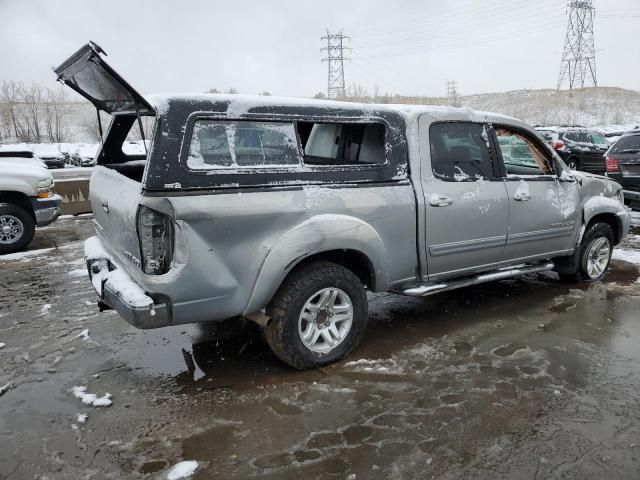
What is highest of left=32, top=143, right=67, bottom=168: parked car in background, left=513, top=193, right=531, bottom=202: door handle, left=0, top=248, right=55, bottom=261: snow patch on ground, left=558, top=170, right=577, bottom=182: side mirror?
left=32, top=143, right=67, bottom=168: parked car in background

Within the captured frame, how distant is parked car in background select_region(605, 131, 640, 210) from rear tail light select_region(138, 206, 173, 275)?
844cm

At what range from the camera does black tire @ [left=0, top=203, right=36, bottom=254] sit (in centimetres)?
769

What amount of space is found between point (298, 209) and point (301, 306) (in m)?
0.67

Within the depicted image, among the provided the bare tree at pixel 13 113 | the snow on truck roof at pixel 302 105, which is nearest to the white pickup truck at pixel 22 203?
the snow on truck roof at pixel 302 105

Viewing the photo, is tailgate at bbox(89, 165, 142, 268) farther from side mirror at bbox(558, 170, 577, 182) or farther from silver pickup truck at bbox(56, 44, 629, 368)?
side mirror at bbox(558, 170, 577, 182)

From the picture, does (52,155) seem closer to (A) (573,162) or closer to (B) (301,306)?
(A) (573,162)

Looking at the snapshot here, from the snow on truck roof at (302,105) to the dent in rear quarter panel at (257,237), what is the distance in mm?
583

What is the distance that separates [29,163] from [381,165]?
6.94m

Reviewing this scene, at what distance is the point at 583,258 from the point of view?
18.4 feet

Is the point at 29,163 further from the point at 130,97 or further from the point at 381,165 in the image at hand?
the point at 381,165

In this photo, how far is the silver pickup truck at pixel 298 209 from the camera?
10.3 feet

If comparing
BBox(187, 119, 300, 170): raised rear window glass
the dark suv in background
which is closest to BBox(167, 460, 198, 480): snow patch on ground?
BBox(187, 119, 300, 170): raised rear window glass

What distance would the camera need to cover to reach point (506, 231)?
186 inches

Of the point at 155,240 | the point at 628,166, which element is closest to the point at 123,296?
the point at 155,240
